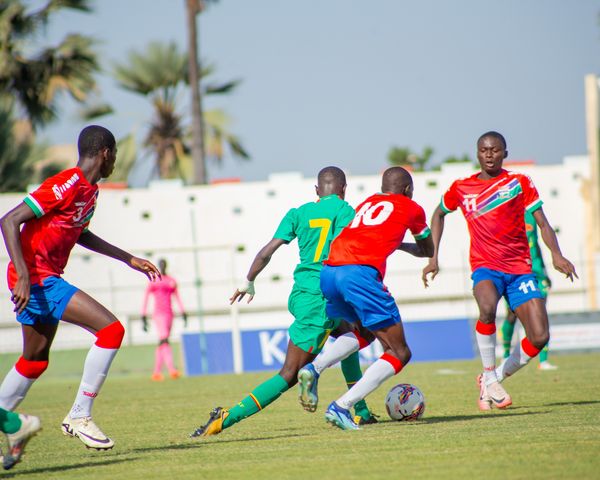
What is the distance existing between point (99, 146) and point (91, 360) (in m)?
1.63

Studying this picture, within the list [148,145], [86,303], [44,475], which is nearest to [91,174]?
[86,303]

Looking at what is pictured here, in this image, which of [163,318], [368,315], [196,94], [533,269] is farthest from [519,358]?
[196,94]

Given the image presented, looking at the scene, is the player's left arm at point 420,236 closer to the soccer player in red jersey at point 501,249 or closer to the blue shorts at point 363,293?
the blue shorts at point 363,293

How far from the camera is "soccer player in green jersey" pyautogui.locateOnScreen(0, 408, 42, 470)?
7.00m

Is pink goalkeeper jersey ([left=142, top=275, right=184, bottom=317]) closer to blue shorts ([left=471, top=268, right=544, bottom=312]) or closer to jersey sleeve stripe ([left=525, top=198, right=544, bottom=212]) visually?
blue shorts ([left=471, top=268, right=544, bottom=312])

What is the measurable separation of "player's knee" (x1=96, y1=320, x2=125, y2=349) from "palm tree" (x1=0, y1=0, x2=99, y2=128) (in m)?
24.1

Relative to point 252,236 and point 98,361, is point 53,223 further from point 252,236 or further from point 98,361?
point 252,236

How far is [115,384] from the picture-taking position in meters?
19.2

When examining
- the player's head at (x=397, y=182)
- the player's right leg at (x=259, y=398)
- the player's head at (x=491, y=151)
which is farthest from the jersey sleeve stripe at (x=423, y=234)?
the player's head at (x=491, y=151)

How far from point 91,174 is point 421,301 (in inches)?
889

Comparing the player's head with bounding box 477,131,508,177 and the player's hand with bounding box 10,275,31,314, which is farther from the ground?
the player's head with bounding box 477,131,508,177

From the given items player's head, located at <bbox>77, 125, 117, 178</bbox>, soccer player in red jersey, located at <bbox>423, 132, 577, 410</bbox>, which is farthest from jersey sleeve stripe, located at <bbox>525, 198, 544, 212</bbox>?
player's head, located at <bbox>77, 125, 117, 178</bbox>

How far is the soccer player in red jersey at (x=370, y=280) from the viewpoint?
27.3 ft

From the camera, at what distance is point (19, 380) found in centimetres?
767
